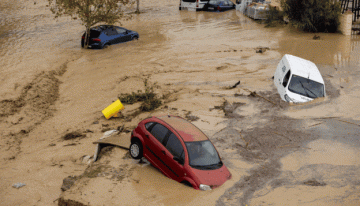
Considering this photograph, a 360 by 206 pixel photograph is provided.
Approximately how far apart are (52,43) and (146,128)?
1678cm

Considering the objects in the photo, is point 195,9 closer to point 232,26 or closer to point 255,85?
point 232,26

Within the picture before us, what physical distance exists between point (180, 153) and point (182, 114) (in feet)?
15.6

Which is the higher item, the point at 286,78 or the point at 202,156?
the point at 286,78

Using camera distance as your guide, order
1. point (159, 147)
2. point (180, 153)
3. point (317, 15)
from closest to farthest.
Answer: point (180, 153) < point (159, 147) < point (317, 15)

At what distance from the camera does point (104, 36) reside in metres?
22.6

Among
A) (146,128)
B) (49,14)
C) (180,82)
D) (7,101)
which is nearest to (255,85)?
(180,82)

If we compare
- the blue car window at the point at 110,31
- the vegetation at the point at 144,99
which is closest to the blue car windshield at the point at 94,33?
the blue car window at the point at 110,31

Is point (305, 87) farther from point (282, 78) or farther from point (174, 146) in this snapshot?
point (174, 146)

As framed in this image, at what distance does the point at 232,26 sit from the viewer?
30.1 meters

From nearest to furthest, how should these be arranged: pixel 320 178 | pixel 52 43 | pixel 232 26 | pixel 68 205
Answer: pixel 68 205, pixel 320 178, pixel 52 43, pixel 232 26

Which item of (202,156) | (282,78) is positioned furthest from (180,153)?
(282,78)

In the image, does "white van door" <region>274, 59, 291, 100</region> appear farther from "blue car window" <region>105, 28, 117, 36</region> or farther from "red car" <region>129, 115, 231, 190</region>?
"blue car window" <region>105, 28, 117, 36</region>

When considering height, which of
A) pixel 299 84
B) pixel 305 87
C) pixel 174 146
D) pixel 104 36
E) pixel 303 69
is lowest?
pixel 174 146

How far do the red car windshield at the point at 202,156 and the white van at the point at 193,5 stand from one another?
27.8 meters
